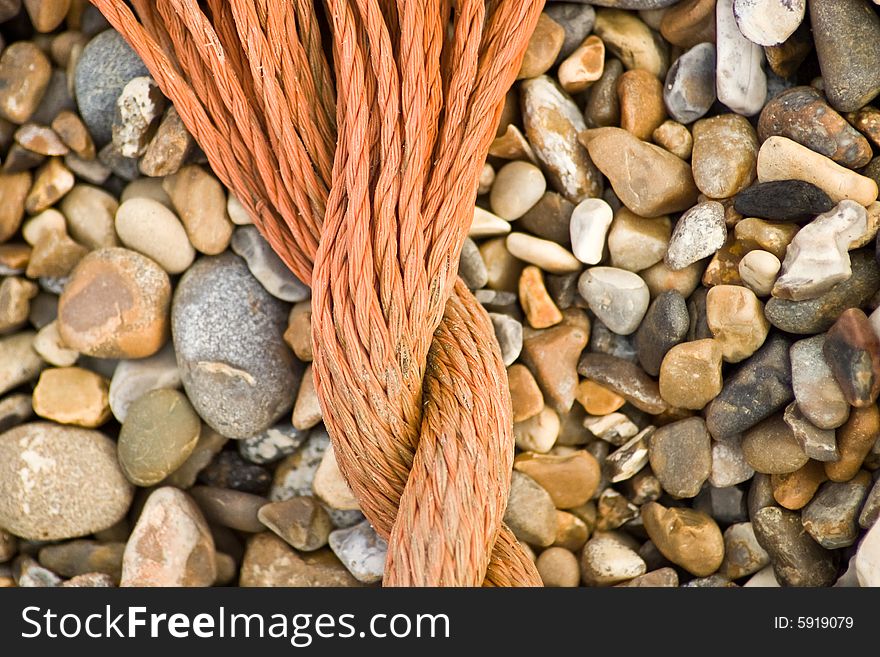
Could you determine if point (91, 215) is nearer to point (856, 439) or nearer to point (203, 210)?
point (203, 210)

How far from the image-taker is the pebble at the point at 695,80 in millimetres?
1147

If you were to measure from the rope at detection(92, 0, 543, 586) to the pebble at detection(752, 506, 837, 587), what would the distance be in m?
0.32

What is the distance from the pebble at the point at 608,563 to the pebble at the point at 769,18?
71 centimetres

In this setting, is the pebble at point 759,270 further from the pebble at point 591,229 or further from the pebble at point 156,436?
the pebble at point 156,436

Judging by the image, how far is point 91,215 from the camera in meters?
1.20

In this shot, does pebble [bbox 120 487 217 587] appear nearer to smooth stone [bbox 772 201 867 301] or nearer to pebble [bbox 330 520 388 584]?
pebble [bbox 330 520 388 584]

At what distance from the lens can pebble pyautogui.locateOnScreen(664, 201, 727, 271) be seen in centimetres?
111

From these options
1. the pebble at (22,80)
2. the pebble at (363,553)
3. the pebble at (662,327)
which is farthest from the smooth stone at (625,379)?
the pebble at (22,80)

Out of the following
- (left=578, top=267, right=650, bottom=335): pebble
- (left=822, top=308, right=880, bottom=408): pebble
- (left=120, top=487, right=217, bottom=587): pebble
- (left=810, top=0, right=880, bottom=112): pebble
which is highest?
(left=810, top=0, right=880, bottom=112): pebble

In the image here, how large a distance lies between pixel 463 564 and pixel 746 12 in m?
0.79

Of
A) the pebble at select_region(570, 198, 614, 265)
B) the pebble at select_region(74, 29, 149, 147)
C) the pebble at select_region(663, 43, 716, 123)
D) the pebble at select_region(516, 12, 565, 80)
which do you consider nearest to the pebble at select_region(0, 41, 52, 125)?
the pebble at select_region(74, 29, 149, 147)

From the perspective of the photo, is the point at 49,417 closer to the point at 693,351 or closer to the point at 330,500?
the point at 330,500

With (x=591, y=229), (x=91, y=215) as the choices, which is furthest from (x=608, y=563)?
(x=91, y=215)
